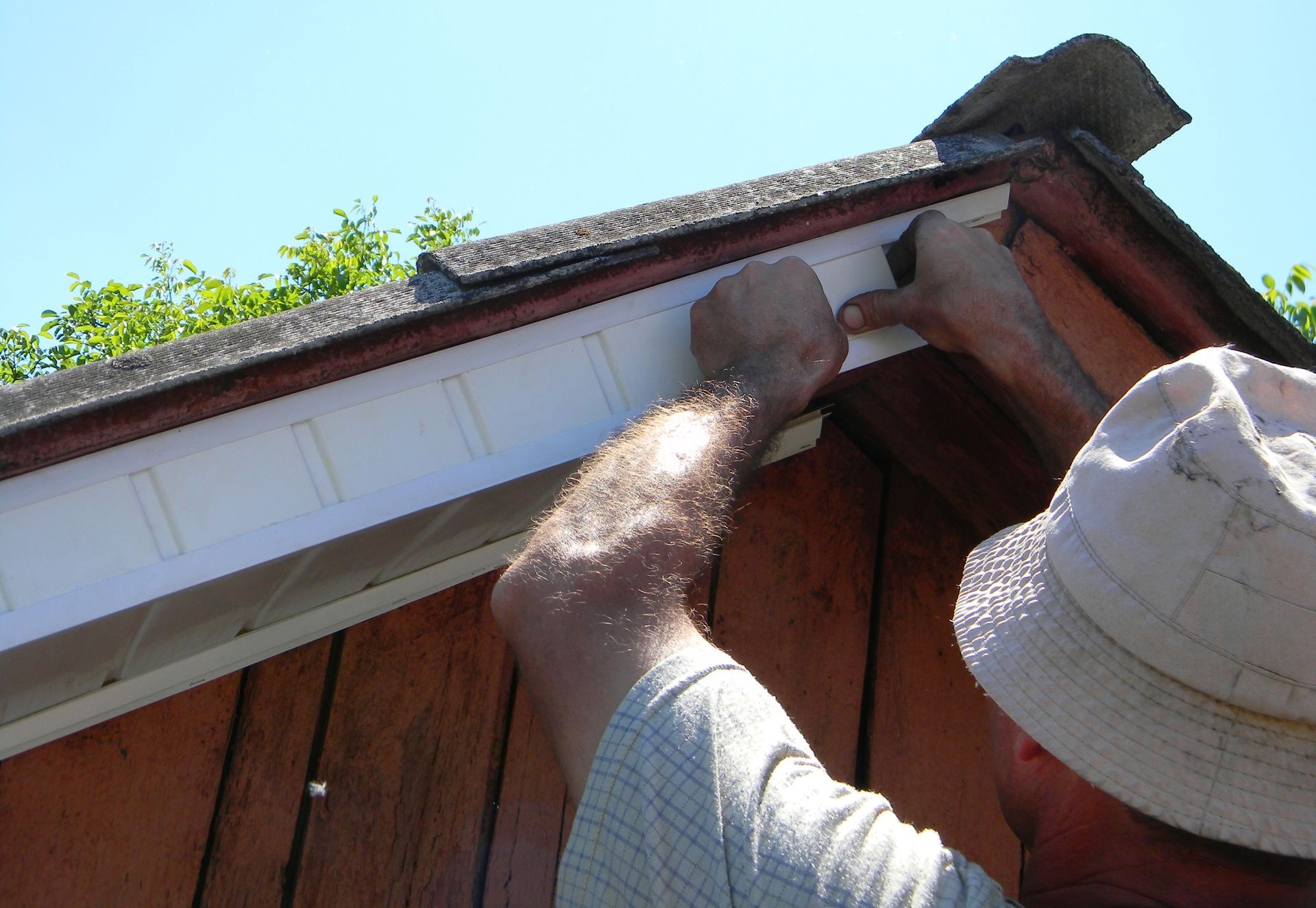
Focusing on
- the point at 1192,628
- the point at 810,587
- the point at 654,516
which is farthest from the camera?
the point at 810,587

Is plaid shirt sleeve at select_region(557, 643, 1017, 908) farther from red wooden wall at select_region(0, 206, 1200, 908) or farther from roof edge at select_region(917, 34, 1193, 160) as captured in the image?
roof edge at select_region(917, 34, 1193, 160)

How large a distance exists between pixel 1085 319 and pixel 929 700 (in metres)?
0.90

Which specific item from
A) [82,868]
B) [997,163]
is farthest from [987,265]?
[82,868]

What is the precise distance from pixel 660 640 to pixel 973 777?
1.37 metres

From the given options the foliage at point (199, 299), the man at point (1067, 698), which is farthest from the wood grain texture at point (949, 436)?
the foliage at point (199, 299)

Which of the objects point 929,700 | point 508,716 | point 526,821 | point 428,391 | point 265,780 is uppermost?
point 428,391

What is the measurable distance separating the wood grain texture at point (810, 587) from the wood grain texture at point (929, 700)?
0.18 feet

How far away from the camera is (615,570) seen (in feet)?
4.45

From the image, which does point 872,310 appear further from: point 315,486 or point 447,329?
point 315,486

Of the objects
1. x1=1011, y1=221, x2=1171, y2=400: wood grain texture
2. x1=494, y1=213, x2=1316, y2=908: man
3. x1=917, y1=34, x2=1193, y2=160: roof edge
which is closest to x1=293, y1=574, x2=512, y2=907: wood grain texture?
x1=494, y1=213, x2=1316, y2=908: man

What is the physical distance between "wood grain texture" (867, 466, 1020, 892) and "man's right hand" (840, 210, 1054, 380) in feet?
2.20

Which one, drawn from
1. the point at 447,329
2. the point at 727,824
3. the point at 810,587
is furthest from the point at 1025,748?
the point at 810,587

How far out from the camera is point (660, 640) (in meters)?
1.30

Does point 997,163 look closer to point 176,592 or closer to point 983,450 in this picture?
point 983,450
